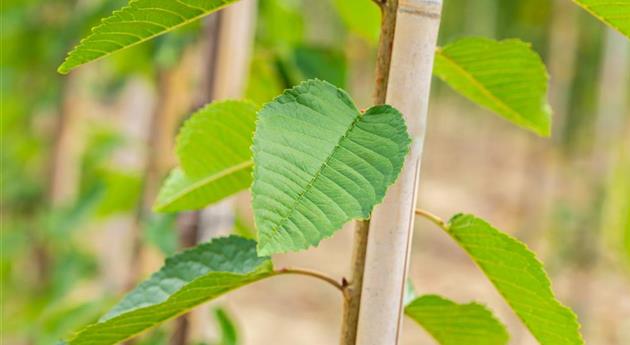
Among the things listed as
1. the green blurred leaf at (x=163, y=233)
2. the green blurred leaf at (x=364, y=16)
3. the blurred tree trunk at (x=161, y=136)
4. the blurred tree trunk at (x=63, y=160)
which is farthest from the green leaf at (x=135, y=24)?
the blurred tree trunk at (x=63, y=160)

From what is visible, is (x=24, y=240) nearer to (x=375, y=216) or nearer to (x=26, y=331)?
(x=26, y=331)

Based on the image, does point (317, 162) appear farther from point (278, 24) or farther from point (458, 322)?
point (278, 24)

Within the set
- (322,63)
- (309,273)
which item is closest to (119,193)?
(322,63)

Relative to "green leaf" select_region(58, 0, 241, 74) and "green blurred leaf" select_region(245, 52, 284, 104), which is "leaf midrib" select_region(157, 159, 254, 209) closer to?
"green leaf" select_region(58, 0, 241, 74)

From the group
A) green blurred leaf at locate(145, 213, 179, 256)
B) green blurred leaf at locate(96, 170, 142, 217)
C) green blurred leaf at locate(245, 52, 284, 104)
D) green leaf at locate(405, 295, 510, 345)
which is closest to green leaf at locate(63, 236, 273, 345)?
green leaf at locate(405, 295, 510, 345)

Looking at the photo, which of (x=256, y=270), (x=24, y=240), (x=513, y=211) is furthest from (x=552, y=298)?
(x=513, y=211)

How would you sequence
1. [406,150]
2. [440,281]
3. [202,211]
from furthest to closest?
[440,281] → [202,211] → [406,150]
